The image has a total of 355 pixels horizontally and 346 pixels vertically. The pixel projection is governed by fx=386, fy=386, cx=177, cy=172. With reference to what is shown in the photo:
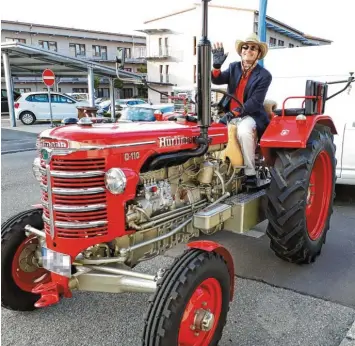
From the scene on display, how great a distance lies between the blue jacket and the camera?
3.29 meters

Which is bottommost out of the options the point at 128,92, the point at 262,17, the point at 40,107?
the point at 40,107

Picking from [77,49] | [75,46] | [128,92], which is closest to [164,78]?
[128,92]

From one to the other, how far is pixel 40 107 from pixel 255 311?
16.5 metres

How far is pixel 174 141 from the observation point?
99.7 inches

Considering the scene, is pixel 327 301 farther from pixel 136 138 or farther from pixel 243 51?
pixel 243 51

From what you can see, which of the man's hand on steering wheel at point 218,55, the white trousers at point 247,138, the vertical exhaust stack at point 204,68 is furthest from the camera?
the man's hand on steering wheel at point 218,55

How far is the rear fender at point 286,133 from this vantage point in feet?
9.88

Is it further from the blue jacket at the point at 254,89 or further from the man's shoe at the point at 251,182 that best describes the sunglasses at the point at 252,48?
the man's shoe at the point at 251,182

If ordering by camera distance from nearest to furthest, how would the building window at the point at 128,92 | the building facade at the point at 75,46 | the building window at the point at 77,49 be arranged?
the building facade at the point at 75,46 → the building window at the point at 77,49 → the building window at the point at 128,92

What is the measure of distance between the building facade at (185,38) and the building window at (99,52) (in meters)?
5.35

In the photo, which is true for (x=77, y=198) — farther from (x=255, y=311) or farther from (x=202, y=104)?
(x=255, y=311)

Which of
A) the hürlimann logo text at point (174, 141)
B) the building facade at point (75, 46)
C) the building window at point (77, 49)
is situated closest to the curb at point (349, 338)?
the hürlimann logo text at point (174, 141)

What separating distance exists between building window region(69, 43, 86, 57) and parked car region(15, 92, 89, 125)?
23383mm

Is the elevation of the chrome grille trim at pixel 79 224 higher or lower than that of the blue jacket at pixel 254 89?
lower
